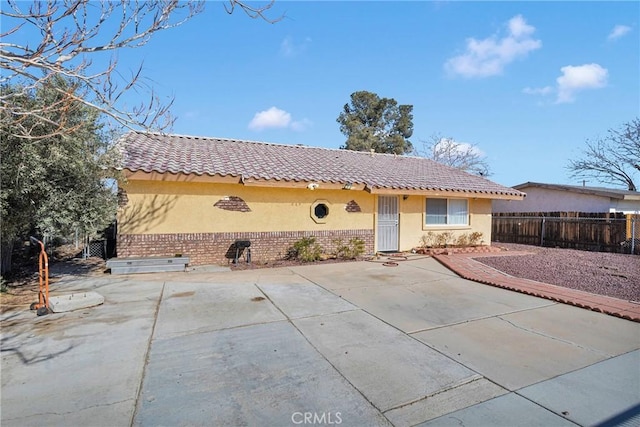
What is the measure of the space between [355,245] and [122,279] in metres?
6.85

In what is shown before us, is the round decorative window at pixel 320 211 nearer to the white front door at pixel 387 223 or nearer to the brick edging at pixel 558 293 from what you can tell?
the white front door at pixel 387 223

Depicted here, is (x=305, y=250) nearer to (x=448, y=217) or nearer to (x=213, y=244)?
(x=213, y=244)

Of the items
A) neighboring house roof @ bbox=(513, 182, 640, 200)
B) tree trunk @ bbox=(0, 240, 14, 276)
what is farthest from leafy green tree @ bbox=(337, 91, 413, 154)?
tree trunk @ bbox=(0, 240, 14, 276)

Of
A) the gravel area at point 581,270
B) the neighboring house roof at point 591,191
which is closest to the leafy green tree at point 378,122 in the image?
the neighboring house roof at point 591,191

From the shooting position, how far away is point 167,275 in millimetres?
8500

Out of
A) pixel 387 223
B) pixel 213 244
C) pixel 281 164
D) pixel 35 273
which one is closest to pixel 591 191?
pixel 387 223

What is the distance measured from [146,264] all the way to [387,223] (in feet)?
26.9

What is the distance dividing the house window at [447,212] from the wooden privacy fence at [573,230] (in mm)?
5463

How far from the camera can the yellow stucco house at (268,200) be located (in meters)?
9.55

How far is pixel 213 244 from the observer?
10.2 m

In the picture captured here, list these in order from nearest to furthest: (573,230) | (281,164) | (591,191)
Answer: (281,164) < (573,230) < (591,191)

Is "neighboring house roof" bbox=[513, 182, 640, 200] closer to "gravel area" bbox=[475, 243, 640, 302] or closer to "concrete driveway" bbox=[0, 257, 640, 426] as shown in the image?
"gravel area" bbox=[475, 243, 640, 302]

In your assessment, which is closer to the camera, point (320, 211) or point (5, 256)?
point (5, 256)

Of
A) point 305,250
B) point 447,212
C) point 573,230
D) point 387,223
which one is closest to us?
point 305,250
